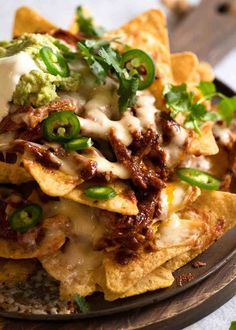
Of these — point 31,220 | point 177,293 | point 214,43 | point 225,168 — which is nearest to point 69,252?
point 31,220

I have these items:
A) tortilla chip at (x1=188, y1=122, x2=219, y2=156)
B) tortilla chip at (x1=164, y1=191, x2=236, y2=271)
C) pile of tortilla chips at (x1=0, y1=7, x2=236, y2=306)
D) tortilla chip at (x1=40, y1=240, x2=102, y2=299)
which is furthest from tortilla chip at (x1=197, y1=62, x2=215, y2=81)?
tortilla chip at (x1=40, y1=240, x2=102, y2=299)

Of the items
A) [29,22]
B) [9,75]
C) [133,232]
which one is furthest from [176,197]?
[29,22]

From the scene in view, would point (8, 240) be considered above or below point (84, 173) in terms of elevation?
below

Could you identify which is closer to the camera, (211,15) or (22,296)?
(22,296)

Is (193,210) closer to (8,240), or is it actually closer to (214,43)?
(8,240)

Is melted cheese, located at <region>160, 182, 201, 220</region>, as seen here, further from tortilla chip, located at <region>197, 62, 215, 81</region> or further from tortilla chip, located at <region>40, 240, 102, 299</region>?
tortilla chip, located at <region>197, 62, 215, 81</region>

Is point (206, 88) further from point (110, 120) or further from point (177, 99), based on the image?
point (110, 120)

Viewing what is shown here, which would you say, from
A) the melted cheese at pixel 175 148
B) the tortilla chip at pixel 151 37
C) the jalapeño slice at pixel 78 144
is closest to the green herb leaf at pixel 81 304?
the jalapeño slice at pixel 78 144
